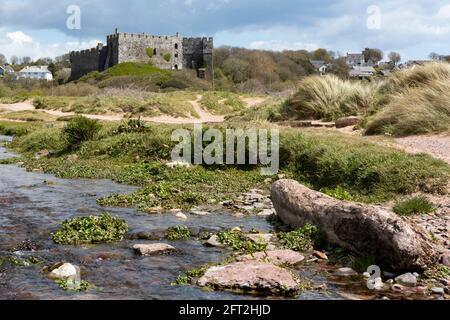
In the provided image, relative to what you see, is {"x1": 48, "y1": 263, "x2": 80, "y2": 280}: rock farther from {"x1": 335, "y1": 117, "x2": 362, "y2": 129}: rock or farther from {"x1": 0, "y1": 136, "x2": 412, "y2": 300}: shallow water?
{"x1": 335, "y1": 117, "x2": 362, "y2": 129}: rock

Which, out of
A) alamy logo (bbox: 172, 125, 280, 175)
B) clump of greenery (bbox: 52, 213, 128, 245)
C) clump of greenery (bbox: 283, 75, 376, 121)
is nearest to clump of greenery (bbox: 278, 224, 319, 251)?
clump of greenery (bbox: 52, 213, 128, 245)

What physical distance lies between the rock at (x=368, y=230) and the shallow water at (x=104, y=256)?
52 cm

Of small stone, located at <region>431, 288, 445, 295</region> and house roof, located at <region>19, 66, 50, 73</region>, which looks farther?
house roof, located at <region>19, 66, 50, 73</region>

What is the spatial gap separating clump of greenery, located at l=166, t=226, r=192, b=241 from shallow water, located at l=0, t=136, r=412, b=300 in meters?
0.22

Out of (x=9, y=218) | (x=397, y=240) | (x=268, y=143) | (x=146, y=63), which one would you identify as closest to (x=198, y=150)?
(x=268, y=143)

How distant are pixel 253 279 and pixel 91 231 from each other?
2.84 m

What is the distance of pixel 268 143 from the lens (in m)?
13.2

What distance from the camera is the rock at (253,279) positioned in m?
5.51

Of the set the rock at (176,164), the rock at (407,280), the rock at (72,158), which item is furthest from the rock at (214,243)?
the rock at (72,158)

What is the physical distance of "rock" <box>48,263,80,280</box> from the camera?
5840mm

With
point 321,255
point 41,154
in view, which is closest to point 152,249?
point 321,255

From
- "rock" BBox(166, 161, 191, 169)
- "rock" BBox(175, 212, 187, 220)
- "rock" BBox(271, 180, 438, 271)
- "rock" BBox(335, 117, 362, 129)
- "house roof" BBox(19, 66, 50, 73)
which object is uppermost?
"house roof" BBox(19, 66, 50, 73)

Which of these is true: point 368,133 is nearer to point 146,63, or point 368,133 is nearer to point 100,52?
point 146,63

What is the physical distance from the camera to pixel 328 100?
19.4 meters
